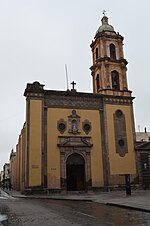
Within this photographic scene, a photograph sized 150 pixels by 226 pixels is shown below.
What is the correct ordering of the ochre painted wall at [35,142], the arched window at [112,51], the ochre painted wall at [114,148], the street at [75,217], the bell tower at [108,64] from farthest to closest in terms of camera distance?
the arched window at [112,51]
the bell tower at [108,64]
the ochre painted wall at [114,148]
the ochre painted wall at [35,142]
the street at [75,217]

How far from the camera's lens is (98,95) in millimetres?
31484

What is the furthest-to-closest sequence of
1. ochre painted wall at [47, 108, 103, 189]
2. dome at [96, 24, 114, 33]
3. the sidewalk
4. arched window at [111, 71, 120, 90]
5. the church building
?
dome at [96, 24, 114, 33]
arched window at [111, 71, 120, 90]
ochre painted wall at [47, 108, 103, 189]
the church building
the sidewalk

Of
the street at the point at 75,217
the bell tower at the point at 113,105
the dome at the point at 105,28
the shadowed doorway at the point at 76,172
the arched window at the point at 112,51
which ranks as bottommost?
the street at the point at 75,217

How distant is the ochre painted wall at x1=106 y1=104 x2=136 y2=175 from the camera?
29.7 metres

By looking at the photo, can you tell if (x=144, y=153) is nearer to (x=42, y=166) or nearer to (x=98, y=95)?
(x=98, y=95)

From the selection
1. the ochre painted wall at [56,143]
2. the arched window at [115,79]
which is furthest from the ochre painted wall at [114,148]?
the arched window at [115,79]

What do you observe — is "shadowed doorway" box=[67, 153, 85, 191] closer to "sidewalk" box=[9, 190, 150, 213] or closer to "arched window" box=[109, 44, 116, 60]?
"sidewalk" box=[9, 190, 150, 213]

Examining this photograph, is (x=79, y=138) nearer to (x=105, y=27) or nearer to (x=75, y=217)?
(x=105, y=27)

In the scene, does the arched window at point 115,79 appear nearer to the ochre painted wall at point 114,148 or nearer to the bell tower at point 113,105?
the bell tower at point 113,105

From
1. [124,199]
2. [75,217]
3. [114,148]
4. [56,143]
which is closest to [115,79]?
[114,148]

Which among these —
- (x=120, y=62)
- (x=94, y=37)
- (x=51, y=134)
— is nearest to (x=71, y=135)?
(x=51, y=134)

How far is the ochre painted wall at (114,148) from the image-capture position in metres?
29.7

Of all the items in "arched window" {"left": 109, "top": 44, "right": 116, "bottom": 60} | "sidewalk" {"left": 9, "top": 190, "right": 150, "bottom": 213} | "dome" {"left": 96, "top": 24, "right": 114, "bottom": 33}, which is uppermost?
"dome" {"left": 96, "top": 24, "right": 114, "bottom": 33}

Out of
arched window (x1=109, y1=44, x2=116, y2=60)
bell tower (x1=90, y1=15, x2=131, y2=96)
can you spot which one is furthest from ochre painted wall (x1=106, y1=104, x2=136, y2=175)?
arched window (x1=109, y1=44, x2=116, y2=60)
